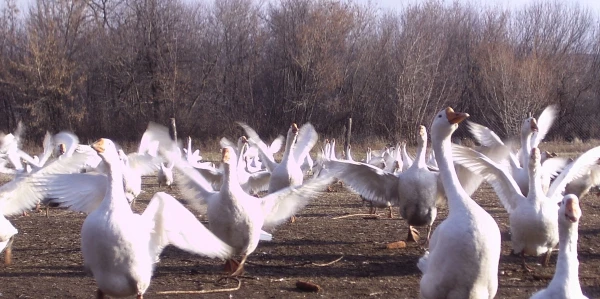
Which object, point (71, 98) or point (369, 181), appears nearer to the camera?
point (369, 181)

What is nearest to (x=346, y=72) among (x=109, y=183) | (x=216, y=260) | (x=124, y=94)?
(x=124, y=94)

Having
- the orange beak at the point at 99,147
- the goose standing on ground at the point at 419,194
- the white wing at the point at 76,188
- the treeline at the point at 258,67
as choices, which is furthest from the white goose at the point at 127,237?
the treeline at the point at 258,67

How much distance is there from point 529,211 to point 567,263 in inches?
127

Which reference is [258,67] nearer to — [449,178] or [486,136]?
[486,136]

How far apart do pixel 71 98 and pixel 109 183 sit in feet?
111

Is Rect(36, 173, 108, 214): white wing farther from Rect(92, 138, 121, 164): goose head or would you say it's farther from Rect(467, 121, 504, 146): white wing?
Rect(467, 121, 504, 146): white wing

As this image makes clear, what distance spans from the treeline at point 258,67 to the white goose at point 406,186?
2330 cm

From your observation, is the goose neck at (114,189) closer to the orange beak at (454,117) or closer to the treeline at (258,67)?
the orange beak at (454,117)

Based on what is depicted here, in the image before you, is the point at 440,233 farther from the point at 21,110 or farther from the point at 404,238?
the point at 21,110

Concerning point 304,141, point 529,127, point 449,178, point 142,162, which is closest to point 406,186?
point 529,127

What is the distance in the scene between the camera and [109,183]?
5875 millimetres

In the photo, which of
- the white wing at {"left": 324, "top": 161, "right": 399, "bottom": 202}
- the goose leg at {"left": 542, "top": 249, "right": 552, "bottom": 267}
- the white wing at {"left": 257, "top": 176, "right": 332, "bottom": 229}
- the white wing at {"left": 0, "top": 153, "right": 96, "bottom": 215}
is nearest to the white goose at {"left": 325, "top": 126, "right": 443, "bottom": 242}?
the white wing at {"left": 324, "top": 161, "right": 399, "bottom": 202}

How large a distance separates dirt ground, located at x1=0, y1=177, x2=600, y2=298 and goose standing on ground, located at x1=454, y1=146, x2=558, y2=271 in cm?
31

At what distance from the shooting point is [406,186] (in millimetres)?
9633
